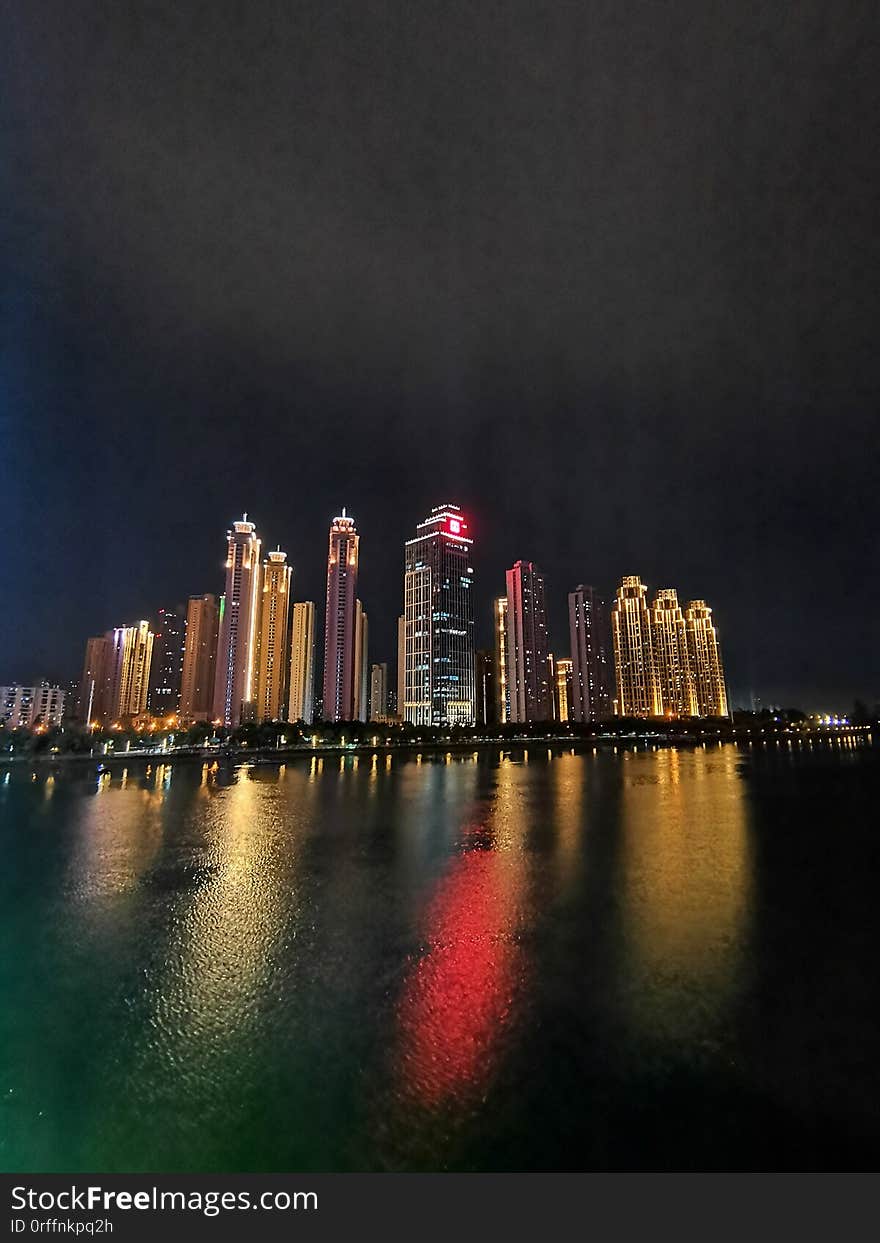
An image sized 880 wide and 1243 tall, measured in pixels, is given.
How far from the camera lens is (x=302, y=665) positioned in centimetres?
11856

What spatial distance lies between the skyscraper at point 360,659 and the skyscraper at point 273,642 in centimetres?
1330

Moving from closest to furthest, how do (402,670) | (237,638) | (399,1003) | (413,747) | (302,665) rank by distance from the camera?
(399,1003), (413,747), (237,638), (302,665), (402,670)

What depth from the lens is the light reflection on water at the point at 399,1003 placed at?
20.7ft

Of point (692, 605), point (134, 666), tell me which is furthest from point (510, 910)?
point (692, 605)

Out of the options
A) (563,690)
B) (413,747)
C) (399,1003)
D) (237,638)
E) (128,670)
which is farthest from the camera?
(563,690)

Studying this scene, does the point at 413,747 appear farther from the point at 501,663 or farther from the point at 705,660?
the point at 705,660

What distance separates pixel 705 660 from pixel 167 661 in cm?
12259

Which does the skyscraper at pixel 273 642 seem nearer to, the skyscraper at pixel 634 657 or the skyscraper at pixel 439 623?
the skyscraper at pixel 439 623

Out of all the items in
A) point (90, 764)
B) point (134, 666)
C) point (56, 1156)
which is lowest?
point (56, 1156)

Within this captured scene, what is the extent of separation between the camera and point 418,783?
4200 cm

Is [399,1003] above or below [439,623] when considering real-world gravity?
below

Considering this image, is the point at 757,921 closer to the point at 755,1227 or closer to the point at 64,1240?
the point at 755,1227

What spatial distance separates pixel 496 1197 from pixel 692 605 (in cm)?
14961

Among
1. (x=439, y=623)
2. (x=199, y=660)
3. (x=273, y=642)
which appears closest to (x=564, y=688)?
(x=439, y=623)
